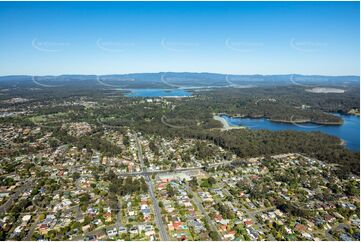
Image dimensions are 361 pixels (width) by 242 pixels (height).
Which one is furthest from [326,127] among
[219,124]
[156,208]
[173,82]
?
[173,82]

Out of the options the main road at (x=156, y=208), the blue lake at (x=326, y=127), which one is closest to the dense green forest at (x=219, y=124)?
the blue lake at (x=326, y=127)

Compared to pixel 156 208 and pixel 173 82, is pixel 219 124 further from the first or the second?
pixel 173 82

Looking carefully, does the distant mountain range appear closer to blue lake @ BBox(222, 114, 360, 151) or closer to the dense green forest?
the dense green forest

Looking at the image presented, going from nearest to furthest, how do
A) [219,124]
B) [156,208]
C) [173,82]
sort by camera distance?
[156,208], [219,124], [173,82]

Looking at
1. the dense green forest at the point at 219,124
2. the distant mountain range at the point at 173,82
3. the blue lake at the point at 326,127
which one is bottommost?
the blue lake at the point at 326,127

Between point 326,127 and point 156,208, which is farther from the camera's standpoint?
point 326,127

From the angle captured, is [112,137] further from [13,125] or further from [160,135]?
[13,125]

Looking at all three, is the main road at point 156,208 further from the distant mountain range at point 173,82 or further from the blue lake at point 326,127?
the distant mountain range at point 173,82

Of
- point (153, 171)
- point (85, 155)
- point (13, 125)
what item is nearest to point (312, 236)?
point (153, 171)
